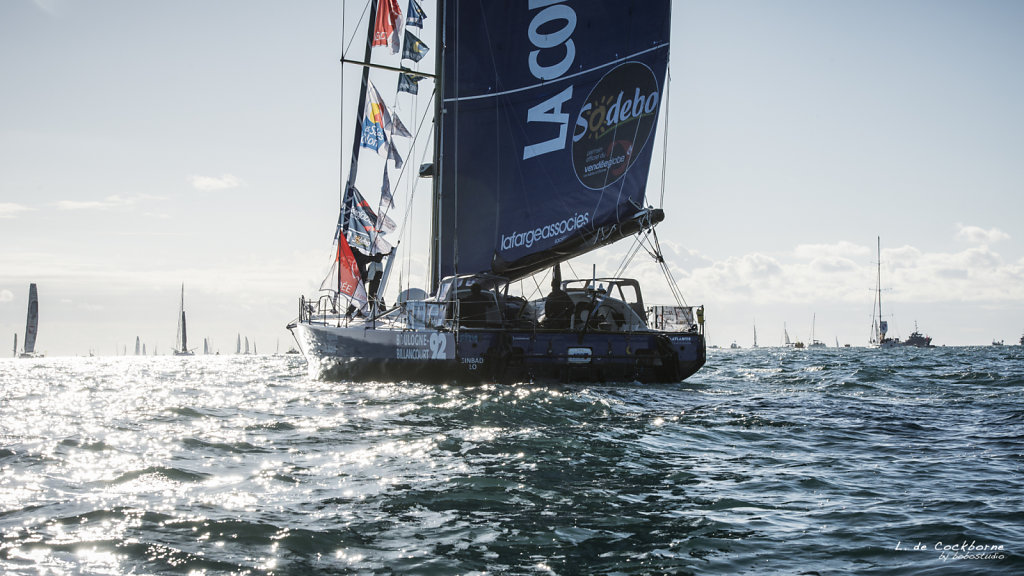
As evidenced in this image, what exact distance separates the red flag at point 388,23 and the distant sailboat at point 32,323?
92.1 m

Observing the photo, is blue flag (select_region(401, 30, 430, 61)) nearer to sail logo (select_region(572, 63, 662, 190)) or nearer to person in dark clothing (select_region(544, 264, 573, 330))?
sail logo (select_region(572, 63, 662, 190))

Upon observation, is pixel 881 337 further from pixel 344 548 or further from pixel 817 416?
pixel 344 548

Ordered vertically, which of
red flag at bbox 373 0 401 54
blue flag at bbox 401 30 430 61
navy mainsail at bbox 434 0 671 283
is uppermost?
red flag at bbox 373 0 401 54

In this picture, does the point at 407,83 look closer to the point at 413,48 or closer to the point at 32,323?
the point at 413,48

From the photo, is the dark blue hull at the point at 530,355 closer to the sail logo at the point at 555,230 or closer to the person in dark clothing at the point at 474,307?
the person in dark clothing at the point at 474,307

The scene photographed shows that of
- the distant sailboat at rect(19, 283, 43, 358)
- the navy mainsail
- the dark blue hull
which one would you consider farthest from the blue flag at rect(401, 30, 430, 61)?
the distant sailboat at rect(19, 283, 43, 358)

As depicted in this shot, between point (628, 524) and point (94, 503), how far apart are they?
434cm

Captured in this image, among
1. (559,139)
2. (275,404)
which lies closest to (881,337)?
(559,139)

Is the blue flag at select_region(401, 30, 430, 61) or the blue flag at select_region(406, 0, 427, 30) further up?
the blue flag at select_region(406, 0, 427, 30)

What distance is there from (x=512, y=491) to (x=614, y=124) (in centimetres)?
1798

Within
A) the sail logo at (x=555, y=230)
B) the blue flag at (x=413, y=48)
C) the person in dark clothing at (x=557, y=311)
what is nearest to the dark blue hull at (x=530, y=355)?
the person in dark clothing at (x=557, y=311)

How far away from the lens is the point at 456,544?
5.24m

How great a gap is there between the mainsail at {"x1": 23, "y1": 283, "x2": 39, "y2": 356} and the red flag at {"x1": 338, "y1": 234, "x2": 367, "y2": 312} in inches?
3497

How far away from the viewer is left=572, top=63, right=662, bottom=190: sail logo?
22.8 metres
